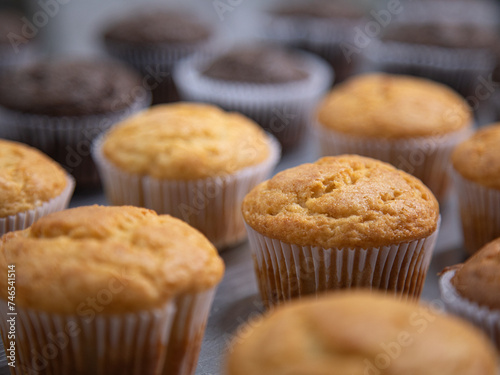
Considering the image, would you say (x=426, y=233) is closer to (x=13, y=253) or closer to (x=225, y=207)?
(x=225, y=207)

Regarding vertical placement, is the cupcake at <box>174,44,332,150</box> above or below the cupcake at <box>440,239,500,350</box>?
below

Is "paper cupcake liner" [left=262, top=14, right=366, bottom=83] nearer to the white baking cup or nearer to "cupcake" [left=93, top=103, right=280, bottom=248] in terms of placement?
"cupcake" [left=93, top=103, right=280, bottom=248]

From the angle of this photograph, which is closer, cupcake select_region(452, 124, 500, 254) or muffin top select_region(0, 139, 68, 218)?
muffin top select_region(0, 139, 68, 218)

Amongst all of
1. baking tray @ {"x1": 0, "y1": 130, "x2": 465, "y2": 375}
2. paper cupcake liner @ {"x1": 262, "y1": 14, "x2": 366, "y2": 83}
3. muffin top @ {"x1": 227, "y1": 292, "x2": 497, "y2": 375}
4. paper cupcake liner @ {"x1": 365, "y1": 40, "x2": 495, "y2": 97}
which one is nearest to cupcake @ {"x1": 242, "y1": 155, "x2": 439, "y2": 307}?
baking tray @ {"x1": 0, "y1": 130, "x2": 465, "y2": 375}

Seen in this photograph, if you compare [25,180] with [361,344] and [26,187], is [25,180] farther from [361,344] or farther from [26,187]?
[361,344]

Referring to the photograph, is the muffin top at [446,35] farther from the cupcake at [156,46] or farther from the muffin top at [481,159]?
the muffin top at [481,159]

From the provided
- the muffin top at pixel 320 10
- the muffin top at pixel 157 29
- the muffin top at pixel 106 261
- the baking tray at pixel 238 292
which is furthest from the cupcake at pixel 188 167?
the muffin top at pixel 320 10

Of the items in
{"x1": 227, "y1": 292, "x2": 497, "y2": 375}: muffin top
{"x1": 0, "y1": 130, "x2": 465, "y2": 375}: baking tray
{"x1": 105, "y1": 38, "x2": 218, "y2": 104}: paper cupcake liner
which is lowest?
{"x1": 0, "y1": 130, "x2": 465, "y2": 375}: baking tray

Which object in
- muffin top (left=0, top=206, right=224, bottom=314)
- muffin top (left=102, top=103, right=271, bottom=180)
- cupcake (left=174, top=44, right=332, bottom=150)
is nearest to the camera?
muffin top (left=0, top=206, right=224, bottom=314)
